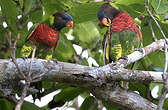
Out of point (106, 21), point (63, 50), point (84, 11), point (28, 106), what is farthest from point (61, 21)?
point (28, 106)

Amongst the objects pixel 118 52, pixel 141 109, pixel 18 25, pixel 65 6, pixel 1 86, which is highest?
pixel 65 6

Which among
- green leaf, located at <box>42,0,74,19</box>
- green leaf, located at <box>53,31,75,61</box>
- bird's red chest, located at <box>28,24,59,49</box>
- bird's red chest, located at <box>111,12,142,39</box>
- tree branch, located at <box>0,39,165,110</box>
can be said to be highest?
green leaf, located at <box>42,0,74,19</box>

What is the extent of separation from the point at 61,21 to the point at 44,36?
233mm

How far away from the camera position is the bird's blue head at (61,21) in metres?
2.86

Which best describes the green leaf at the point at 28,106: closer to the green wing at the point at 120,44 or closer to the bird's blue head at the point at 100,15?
the green wing at the point at 120,44

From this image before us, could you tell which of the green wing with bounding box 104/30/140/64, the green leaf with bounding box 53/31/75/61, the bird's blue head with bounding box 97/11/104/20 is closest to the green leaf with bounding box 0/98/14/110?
the green leaf with bounding box 53/31/75/61

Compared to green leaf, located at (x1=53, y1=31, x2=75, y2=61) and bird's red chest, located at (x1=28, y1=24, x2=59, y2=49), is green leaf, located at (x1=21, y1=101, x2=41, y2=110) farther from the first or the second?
bird's red chest, located at (x1=28, y1=24, x2=59, y2=49)

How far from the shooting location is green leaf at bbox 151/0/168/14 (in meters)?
2.14

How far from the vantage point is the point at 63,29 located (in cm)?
317

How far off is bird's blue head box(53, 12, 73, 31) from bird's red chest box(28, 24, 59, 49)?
106mm

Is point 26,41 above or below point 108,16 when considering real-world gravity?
below

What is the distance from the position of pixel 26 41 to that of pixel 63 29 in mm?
540

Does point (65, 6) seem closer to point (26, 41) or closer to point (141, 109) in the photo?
point (26, 41)

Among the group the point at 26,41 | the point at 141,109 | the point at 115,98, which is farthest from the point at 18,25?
the point at 141,109
